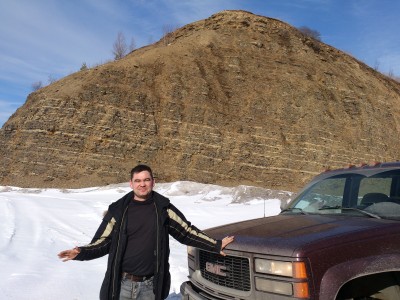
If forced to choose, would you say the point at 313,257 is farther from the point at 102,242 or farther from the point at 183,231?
the point at 102,242

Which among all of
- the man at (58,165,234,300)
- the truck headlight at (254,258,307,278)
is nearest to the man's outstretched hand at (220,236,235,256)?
the man at (58,165,234,300)

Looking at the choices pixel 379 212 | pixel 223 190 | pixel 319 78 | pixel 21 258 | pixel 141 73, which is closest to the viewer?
pixel 379 212

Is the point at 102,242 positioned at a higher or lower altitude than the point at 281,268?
higher

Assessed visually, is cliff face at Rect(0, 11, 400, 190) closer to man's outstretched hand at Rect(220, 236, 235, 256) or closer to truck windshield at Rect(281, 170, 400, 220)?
truck windshield at Rect(281, 170, 400, 220)

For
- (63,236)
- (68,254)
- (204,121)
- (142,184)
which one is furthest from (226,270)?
(204,121)

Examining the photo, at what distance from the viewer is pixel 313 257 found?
296 centimetres

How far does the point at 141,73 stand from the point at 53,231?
939 inches

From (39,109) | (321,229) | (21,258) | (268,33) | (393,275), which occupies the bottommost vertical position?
(21,258)

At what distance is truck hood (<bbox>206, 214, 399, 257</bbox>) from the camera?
9.99ft

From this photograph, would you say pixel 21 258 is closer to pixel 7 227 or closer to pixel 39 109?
pixel 7 227

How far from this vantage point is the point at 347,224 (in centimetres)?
343

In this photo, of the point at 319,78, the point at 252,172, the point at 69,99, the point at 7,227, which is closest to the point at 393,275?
the point at 7,227

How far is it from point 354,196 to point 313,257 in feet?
5.40

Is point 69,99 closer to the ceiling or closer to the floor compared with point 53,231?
closer to the ceiling
